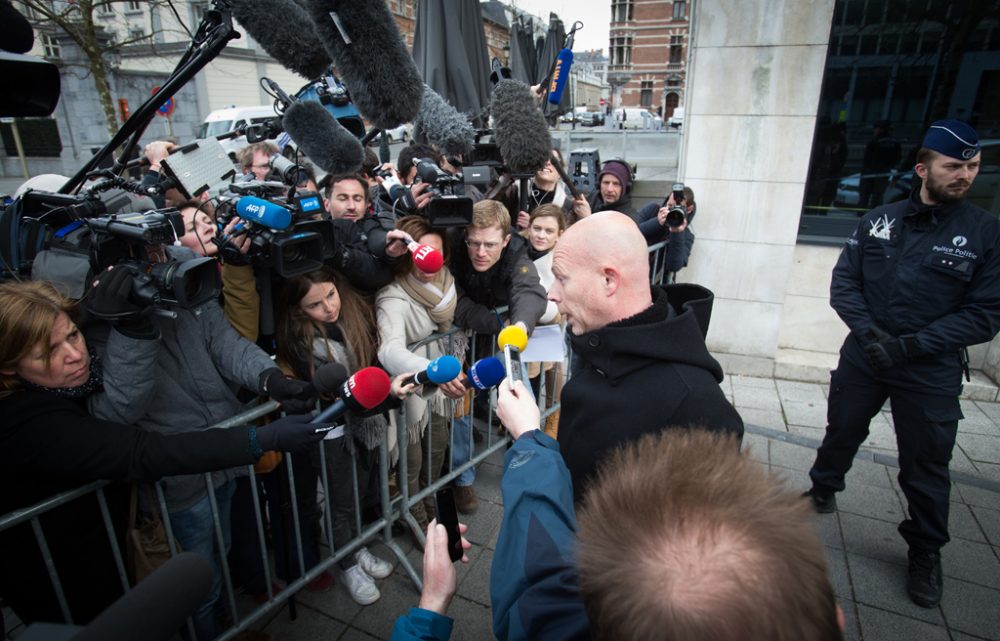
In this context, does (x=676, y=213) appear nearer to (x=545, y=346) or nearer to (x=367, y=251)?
(x=545, y=346)

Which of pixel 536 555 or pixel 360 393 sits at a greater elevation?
pixel 360 393

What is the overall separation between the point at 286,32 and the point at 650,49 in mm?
66743

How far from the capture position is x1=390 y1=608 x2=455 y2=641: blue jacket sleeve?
4.02 feet

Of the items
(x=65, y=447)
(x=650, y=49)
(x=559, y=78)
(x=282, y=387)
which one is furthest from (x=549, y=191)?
(x=650, y=49)

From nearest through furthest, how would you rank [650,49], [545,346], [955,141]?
[955,141] < [545,346] < [650,49]

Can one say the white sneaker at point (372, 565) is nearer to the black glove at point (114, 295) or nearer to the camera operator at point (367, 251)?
the camera operator at point (367, 251)

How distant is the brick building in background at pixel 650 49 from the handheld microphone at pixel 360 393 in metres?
62.1

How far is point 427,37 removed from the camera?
3531 millimetres

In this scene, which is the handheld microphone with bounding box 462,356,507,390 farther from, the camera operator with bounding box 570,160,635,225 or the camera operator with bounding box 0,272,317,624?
the camera operator with bounding box 570,160,635,225

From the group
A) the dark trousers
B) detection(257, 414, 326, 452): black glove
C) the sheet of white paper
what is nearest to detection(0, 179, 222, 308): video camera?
detection(257, 414, 326, 452): black glove

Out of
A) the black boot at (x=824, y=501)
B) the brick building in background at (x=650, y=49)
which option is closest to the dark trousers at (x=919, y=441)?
the black boot at (x=824, y=501)

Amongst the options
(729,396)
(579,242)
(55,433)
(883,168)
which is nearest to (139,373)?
(55,433)

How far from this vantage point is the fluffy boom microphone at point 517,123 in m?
3.01

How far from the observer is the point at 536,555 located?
4.29ft
